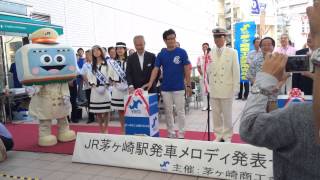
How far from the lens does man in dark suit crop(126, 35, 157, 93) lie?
542cm

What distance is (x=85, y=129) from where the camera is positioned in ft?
23.2

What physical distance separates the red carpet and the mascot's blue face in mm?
1231

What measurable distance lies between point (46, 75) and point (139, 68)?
1537mm

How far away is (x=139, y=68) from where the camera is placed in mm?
5422

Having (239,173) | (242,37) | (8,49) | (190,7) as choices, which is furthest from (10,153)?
(190,7)

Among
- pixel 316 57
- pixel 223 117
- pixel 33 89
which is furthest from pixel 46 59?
pixel 316 57

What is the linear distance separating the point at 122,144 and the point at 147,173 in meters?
0.54

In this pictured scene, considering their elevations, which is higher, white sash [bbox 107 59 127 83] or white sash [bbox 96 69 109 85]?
white sash [bbox 107 59 127 83]

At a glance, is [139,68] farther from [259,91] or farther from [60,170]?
[259,91]

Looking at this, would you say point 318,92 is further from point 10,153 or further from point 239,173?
point 10,153

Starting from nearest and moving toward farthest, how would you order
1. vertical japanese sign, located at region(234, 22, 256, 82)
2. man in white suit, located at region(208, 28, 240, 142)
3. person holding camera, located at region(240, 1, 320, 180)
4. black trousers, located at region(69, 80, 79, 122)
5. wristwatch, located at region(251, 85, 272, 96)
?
person holding camera, located at region(240, 1, 320, 180), wristwatch, located at region(251, 85, 272, 96), man in white suit, located at region(208, 28, 240, 142), black trousers, located at region(69, 80, 79, 122), vertical japanese sign, located at region(234, 22, 256, 82)

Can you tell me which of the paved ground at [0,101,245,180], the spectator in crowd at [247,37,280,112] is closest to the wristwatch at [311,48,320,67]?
the paved ground at [0,101,245,180]

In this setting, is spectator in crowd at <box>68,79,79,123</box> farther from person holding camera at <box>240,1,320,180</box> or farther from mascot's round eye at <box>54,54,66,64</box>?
person holding camera at <box>240,1,320,180</box>

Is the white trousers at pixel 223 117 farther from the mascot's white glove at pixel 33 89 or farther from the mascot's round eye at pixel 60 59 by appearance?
the mascot's white glove at pixel 33 89
